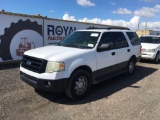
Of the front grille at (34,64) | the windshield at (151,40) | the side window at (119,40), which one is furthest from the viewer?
the windshield at (151,40)

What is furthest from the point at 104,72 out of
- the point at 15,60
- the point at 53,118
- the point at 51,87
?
the point at 15,60

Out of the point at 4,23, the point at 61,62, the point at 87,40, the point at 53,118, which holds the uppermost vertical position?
the point at 4,23

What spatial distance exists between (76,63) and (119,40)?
2.70 metres

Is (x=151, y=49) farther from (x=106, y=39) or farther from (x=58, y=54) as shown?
(x=58, y=54)

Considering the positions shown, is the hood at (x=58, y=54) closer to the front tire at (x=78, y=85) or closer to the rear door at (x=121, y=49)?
the front tire at (x=78, y=85)

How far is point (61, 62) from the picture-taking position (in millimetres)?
4680

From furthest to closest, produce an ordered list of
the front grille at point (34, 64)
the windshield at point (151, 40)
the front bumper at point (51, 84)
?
the windshield at point (151, 40)
the front grille at point (34, 64)
the front bumper at point (51, 84)

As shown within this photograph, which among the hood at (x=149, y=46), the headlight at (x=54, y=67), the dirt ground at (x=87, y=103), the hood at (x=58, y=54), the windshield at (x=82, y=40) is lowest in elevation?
the dirt ground at (x=87, y=103)

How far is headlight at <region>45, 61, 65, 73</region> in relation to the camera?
466 centimetres

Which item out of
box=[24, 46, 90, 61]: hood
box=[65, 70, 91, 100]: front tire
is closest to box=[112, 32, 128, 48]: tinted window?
box=[24, 46, 90, 61]: hood

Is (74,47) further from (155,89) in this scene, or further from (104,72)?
(155,89)

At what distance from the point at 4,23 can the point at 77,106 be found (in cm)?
602

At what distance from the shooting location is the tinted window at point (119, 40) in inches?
266

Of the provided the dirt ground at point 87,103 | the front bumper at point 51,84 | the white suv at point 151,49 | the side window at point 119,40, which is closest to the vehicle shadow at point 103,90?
the dirt ground at point 87,103
